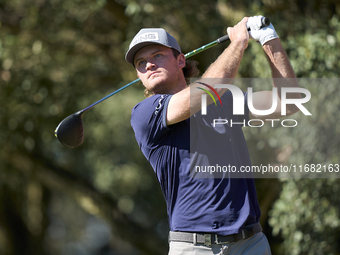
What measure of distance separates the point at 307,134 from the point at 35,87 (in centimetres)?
487

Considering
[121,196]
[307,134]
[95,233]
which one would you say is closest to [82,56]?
[307,134]

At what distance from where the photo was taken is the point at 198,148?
3.13 metres

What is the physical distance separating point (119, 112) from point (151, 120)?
894cm

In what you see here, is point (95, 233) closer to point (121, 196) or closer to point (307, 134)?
point (121, 196)

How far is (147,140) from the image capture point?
3.31m

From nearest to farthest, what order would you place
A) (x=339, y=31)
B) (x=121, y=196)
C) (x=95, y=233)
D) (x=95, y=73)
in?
(x=339, y=31) → (x=95, y=73) → (x=121, y=196) → (x=95, y=233)

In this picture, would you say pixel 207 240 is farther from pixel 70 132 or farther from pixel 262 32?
pixel 70 132

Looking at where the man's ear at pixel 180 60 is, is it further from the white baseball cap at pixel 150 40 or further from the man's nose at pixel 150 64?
the man's nose at pixel 150 64

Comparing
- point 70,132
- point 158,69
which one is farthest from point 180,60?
point 70,132

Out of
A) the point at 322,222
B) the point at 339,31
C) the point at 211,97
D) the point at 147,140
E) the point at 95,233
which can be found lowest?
the point at 95,233

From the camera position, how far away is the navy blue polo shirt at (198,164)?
3.05 metres

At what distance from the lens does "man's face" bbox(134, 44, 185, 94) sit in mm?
3422

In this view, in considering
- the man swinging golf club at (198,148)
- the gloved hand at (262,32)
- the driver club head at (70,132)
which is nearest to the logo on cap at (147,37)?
the man swinging golf club at (198,148)

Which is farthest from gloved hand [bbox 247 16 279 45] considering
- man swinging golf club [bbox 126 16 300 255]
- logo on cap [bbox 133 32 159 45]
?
logo on cap [bbox 133 32 159 45]
